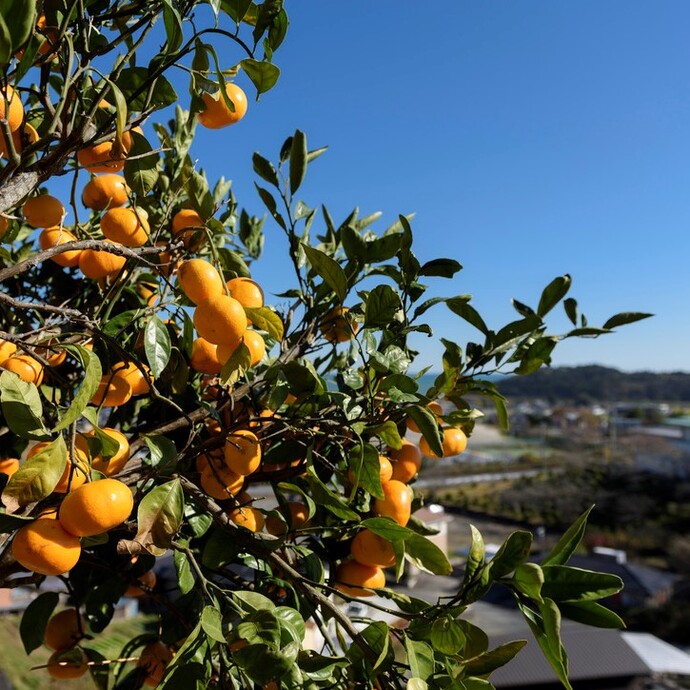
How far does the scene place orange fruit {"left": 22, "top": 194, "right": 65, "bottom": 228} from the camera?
62cm

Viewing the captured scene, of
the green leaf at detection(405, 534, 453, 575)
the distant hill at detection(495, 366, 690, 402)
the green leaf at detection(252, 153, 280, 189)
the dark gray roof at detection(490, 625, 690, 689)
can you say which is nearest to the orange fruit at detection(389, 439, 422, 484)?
the green leaf at detection(405, 534, 453, 575)

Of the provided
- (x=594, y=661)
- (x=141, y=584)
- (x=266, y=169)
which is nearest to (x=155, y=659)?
(x=141, y=584)

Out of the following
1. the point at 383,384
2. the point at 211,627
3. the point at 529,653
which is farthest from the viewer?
the point at 529,653

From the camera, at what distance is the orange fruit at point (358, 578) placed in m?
0.62

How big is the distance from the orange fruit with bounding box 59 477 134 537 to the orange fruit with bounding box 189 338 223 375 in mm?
191

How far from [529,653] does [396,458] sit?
811 centimetres

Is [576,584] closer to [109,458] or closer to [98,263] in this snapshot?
[109,458]

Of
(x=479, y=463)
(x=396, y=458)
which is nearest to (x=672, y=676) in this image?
(x=396, y=458)

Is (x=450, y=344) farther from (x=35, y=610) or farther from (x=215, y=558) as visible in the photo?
(x=35, y=610)

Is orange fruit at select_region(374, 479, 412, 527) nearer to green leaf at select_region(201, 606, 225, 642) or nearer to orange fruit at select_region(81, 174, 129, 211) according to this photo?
green leaf at select_region(201, 606, 225, 642)

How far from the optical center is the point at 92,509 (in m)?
0.42

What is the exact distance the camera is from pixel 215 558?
21.7 inches

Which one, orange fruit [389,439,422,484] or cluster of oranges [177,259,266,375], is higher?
cluster of oranges [177,259,266,375]

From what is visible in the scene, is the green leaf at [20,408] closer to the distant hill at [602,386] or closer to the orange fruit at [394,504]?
the orange fruit at [394,504]
